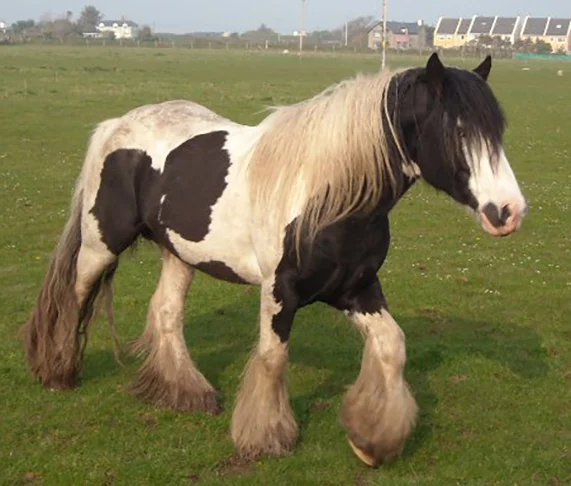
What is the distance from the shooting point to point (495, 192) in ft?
14.7

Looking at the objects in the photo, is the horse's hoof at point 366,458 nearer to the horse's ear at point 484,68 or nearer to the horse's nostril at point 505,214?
the horse's nostril at point 505,214

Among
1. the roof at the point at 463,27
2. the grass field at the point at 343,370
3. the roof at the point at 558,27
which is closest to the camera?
the grass field at the point at 343,370

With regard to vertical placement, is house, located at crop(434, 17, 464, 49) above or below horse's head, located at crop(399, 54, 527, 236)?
below

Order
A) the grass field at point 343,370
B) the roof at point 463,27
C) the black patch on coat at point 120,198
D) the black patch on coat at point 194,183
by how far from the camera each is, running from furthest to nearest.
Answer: the roof at point 463,27 → the black patch on coat at point 120,198 → the black patch on coat at point 194,183 → the grass field at point 343,370

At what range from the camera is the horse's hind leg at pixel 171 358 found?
6469 millimetres

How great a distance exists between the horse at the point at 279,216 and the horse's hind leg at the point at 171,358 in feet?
0.04

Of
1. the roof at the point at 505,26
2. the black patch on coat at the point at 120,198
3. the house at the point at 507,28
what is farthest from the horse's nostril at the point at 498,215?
the roof at the point at 505,26

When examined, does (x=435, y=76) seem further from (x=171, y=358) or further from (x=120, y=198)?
(x=171, y=358)

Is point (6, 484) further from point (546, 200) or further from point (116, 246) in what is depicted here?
point (546, 200)

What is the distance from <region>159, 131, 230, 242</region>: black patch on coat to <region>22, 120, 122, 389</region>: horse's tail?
0.88m

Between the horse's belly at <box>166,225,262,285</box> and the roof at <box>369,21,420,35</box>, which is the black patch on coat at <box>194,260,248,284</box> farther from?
the roof at <box>369,21,420,35</box>

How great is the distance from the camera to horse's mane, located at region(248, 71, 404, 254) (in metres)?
4.96

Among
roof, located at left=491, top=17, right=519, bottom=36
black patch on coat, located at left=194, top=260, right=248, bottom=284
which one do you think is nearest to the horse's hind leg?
black patch on coat, located at left=194, top=260, right=248, bottom=284

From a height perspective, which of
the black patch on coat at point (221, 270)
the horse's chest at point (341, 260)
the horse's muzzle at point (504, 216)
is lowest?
the black patch on coat at point (221, 270)
